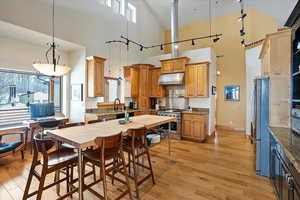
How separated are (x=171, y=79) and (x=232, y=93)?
9.60ft

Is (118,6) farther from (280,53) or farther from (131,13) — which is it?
(280,53)

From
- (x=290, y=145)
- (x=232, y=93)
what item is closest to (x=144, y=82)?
(x=232, y=93)

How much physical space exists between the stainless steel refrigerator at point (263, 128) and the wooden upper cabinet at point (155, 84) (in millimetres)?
3358

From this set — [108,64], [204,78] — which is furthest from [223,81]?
[108,64]

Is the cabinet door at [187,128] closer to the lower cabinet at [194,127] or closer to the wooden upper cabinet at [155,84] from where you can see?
the lower cabinet at [194,127]

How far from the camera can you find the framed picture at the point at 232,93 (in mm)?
5895

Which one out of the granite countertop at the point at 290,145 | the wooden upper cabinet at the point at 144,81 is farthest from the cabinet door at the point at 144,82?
the granite countertop at the point at 290,145

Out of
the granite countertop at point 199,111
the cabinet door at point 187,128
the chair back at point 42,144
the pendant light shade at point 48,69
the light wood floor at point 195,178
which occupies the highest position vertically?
the pendant light shade at point 48,69

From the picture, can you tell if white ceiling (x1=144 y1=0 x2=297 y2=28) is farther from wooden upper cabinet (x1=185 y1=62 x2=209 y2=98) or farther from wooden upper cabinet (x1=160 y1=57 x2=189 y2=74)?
wooden upper cabinet (x1=185 y1=62 x2=209 y2=98)

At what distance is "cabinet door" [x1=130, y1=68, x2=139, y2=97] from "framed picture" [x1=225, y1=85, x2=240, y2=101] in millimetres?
3850

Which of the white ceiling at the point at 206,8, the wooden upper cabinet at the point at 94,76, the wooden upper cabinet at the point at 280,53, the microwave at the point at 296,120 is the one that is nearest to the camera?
the microwave at the point at 296,120

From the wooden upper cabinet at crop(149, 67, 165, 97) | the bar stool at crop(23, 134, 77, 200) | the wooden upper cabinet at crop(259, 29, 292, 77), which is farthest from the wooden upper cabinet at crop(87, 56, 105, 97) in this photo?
the wooden upper cabinet at crop(259, 29, 292, 77)

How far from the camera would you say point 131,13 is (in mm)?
6059

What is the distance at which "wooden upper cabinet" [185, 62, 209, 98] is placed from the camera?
15.0 feet
